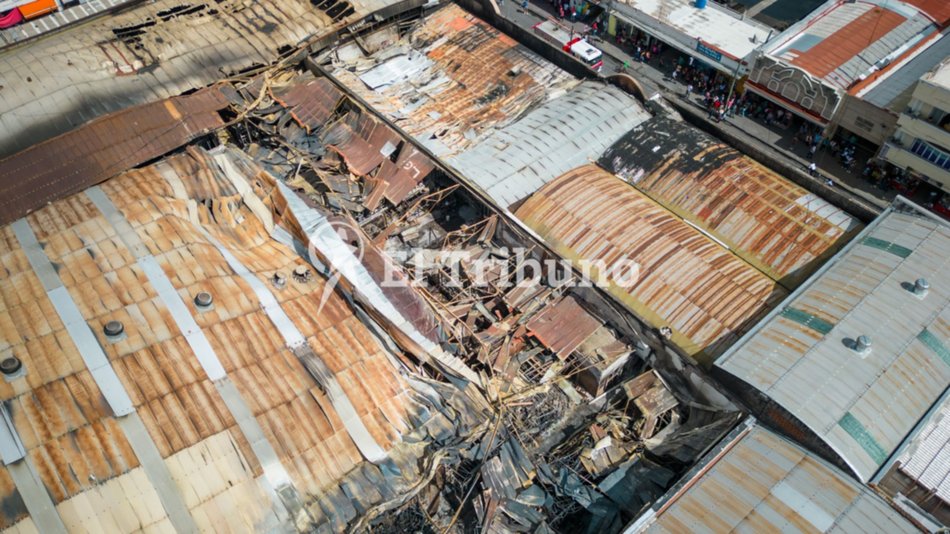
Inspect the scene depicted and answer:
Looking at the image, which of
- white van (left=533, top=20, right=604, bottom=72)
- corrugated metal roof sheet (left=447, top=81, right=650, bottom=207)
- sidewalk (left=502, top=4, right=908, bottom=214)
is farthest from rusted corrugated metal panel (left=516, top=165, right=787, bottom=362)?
white van (left=533, top=20, right=604, bottom=72)

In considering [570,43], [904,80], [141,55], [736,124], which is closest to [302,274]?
[141,55]

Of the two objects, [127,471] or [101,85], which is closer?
[127,471]

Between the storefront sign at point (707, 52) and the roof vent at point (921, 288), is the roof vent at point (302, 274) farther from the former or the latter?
the storefront sign at point (707, 52)

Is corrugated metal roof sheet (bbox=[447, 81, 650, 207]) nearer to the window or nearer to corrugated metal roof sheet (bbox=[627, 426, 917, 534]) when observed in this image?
the window

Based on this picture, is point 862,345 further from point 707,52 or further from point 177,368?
point 707,52

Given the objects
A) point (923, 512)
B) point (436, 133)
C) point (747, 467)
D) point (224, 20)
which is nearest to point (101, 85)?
point (224, 20)

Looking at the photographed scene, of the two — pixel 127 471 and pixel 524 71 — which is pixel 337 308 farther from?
pixel 524 71
